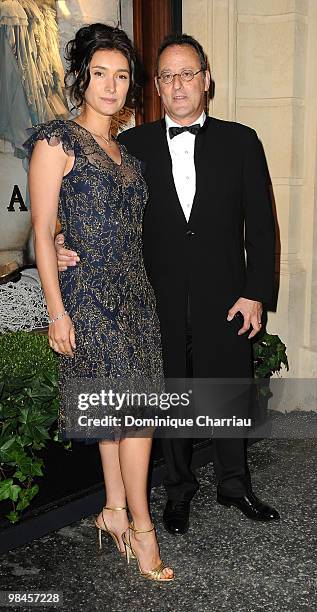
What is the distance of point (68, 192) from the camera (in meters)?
2.53

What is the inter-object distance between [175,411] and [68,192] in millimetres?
1622

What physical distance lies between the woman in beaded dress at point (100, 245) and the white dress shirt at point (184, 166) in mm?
351

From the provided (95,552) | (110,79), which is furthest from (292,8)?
(95,552)

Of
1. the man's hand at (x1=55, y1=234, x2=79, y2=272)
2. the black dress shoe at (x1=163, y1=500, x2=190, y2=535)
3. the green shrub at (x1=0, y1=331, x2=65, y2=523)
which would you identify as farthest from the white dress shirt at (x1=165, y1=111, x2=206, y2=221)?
the black dress shoe at (x1=163, y1=500, x2=190, y2=535)

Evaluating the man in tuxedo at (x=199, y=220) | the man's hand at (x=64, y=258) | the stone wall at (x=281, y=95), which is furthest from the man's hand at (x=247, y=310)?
the stone wall at (x=281, y=95)

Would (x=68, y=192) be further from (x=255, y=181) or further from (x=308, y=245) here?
(x=308, y=245)

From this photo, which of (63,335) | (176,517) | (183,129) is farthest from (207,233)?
(176,517)

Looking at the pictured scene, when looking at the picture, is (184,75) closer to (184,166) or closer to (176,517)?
(184,166)

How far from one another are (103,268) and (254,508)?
1.56 metres

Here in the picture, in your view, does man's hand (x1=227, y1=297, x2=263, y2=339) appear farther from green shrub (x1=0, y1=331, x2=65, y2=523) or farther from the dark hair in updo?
the dark hair in updo

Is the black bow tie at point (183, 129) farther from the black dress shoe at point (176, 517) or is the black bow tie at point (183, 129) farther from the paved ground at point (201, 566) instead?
the paved ground at point (201, 566)

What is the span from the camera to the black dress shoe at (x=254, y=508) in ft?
11.3

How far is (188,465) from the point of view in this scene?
3.46 metres

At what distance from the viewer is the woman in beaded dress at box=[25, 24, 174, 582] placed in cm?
252
